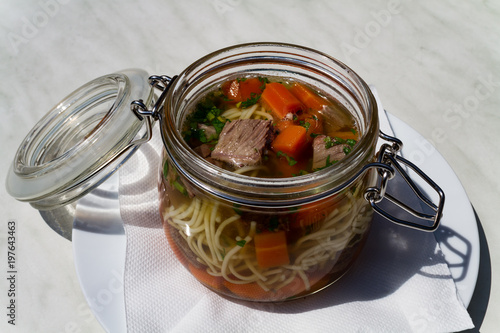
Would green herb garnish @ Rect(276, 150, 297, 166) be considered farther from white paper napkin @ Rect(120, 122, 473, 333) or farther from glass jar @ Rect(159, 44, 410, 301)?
white paper napkin @ Rect(120, 122, 473, 333)

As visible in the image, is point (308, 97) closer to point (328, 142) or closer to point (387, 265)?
point (328, 142)

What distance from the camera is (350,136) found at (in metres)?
1.46

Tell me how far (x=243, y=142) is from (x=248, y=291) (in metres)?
0.46

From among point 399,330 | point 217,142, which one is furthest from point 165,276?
point 399,330

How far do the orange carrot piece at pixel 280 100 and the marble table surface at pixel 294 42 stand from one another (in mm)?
1017

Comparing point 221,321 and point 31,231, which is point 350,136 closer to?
point 221,321

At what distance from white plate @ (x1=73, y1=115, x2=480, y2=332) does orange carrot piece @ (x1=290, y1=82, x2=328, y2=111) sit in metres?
0.43

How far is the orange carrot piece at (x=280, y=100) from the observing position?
4.83 ft

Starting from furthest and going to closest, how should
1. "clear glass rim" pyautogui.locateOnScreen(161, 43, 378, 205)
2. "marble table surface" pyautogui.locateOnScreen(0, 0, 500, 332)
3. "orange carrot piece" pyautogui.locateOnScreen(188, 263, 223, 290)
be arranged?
1. "marble table surface" pyautogui.locateOnScreen(0, 0, 500, 332)
2. "orange carrot piece" pyautogui.locateOnScreen(188, 263, 223, 290)
3. "clear glass rim" pyautogui.locateOnScreen(161, 43, 378, 205)

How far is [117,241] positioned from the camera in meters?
1.57

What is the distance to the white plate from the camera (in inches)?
54.6

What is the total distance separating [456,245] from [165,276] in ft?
3.18

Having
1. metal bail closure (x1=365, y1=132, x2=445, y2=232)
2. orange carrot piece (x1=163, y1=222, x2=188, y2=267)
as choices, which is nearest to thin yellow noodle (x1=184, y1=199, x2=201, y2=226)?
orange carrot piece (x1=163, y1=222, x2=188, y2=267)

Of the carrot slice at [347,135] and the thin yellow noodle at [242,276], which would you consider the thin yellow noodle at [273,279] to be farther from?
the carrot slice at [347,135]
